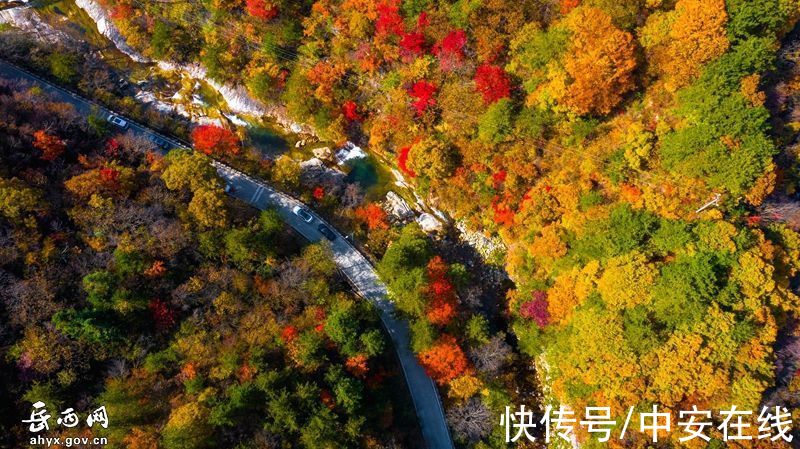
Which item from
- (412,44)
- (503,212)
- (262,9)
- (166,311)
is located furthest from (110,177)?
(503,212)

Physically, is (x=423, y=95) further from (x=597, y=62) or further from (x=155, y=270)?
(x=155, y=270)

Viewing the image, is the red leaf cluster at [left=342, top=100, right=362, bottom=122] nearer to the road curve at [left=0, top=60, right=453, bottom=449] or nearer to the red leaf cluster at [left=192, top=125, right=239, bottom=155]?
the road curve at [left=0, top=60, right=453, bottom=449]

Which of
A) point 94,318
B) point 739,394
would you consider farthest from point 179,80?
point 739,394

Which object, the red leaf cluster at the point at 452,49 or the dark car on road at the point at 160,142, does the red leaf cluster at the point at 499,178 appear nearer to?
the red leaf cluster at the point at 452,49

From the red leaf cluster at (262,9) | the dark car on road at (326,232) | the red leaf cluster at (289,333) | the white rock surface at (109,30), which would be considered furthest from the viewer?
the white rock surface at (109,30)

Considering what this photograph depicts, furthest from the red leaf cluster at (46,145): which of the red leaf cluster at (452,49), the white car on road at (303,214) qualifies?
the red leaf cluster at (452,49)

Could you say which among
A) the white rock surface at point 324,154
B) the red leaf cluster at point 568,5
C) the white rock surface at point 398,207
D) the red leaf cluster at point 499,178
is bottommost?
the white rock surface at point 398,207

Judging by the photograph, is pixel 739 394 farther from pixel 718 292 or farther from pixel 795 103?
pixel 795 103
